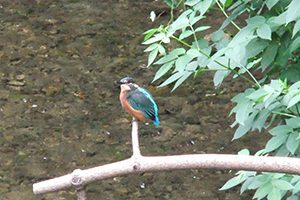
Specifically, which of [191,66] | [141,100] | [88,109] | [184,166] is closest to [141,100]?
[141,100]

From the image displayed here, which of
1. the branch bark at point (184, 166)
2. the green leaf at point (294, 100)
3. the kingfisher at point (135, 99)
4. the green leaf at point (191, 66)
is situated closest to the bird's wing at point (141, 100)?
the kingfisher at point (135, 99)

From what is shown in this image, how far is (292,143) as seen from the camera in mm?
1731

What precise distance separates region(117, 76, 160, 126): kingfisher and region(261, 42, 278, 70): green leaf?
0.41 m

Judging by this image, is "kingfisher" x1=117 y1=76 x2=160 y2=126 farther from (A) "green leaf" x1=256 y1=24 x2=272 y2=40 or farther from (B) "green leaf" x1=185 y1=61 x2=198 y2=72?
(A) "green leaf" x1=256 y1=24 x2=272 y2=40

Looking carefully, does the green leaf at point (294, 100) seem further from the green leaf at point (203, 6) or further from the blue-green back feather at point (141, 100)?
the blue-green back feather at point (141, 100)

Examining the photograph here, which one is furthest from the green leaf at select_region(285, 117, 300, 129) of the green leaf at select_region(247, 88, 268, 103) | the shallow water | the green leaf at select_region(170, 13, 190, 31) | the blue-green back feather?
the shallow water

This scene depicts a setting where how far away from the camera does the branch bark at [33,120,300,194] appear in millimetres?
1037

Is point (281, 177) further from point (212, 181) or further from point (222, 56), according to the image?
point (212, 181)

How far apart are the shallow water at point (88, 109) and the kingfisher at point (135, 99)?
1.25 metres

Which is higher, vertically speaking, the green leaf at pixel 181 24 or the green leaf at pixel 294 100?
the green leaf at pixel 181 24

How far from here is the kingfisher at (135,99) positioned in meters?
2.16

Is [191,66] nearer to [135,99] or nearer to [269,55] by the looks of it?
[269,55]

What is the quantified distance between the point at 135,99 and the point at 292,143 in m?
0.60

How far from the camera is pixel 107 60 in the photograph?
4.73 meters
